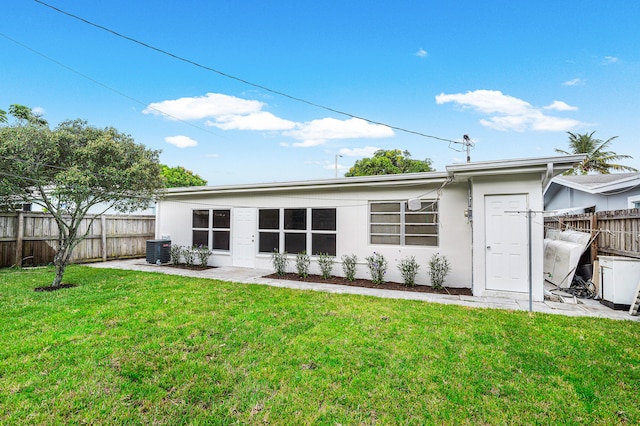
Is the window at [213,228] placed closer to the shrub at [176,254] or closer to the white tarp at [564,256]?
the shrub at [176,254]

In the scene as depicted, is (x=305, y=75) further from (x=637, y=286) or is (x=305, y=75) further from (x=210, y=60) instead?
(x=637, y=286)

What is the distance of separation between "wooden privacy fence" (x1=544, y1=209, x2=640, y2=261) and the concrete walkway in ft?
4.03

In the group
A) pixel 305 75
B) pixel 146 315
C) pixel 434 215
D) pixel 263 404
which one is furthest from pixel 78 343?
pixel 305 75

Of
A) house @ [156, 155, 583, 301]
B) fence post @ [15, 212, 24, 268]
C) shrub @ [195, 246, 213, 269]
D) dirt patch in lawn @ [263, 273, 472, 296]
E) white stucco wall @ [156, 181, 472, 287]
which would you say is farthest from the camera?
shrub @ [195, 246, 213, 269]

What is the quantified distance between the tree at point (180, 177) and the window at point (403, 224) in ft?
97.6

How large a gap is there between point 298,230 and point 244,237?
1853mm

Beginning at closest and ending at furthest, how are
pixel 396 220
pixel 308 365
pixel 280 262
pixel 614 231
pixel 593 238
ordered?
pixel 308 365
pixel 614 231
pixel 593 238
pixel 396 220
pixel 280 262

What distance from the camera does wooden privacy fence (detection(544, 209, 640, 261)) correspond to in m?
5.59

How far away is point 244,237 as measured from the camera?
30.6 ft

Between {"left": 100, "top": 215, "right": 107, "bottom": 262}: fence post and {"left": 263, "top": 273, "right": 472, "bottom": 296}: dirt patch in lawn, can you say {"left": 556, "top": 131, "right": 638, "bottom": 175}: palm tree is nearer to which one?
{"left": 263, "top": 273, "right": 472, "bottom": 296}: dirt patch in lawn

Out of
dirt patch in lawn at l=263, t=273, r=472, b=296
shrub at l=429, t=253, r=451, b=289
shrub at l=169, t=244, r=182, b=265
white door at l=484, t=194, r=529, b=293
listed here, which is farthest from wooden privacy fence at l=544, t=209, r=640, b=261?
shrub at l=169, t=244, r=182, b=265

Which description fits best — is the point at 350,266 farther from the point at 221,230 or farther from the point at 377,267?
the point at 221,230

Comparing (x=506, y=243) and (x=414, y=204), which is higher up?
(x=414, y=204)

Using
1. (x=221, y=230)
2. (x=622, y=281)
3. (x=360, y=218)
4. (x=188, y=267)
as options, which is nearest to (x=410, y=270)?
(x=360, y=218)
